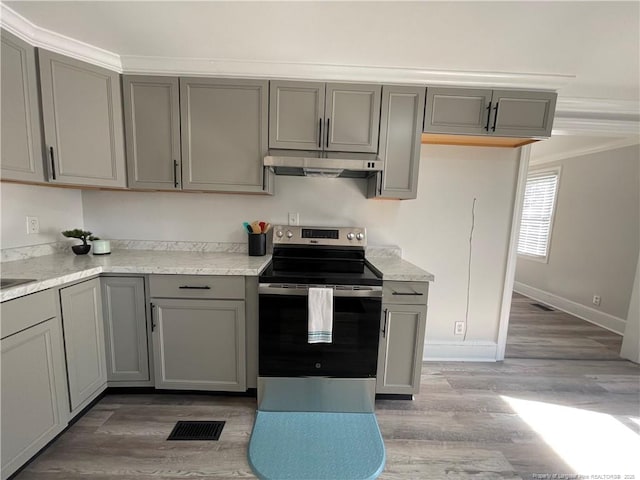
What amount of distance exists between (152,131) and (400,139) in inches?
70.6

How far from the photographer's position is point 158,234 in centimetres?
233

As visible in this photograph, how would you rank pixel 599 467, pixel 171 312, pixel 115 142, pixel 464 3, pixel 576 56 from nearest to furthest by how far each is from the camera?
pixel 464 3 < pixel 599 467 < pixel 576 56 < pixel 171 312 < pixel 115 142

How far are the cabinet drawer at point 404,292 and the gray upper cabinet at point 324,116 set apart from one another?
3.21 feet

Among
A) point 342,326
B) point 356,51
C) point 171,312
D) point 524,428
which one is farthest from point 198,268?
point 524,428

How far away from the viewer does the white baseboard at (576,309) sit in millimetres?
3285

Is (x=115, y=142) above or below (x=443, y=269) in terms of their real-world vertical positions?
above

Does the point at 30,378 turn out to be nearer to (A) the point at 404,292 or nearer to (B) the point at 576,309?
(A) the point at 404,292

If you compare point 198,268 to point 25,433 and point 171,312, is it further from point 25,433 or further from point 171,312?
point 25,433

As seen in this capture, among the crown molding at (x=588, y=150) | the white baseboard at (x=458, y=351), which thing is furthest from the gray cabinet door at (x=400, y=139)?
the crown molding at (x=588, y=150)

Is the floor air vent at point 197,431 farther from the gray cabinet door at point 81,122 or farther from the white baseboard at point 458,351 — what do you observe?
the white baseboard at point 458,351

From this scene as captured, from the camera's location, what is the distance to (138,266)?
175 centimetres

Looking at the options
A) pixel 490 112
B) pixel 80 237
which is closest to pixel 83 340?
pixel 80 237

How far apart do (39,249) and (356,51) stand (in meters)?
2.58

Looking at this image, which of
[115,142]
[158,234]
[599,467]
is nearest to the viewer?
[599,467]
